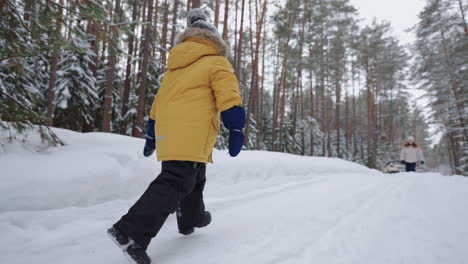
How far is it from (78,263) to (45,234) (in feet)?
2.14

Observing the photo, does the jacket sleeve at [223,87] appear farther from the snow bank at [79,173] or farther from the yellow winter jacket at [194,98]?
the snow bank at [79,173]

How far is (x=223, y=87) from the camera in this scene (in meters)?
1.68

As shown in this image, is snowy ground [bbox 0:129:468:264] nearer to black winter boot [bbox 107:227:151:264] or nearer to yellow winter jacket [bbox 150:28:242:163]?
black winter boot [bbox 107:227:151:264]

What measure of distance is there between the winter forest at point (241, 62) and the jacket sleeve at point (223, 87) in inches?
84.2

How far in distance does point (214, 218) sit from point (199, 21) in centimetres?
190

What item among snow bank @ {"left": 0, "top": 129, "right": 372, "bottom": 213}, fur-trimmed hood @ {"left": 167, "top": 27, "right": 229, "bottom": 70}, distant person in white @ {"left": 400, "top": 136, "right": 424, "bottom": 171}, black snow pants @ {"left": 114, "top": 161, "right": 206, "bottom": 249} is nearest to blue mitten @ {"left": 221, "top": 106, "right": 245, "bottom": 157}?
black snow pants @ {"left": 114, "top": 161, "right": 206, "bottom": 249}

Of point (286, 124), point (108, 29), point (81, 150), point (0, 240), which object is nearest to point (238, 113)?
point (0, 240)

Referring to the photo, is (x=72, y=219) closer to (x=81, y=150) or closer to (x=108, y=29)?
(x=81, y=150)

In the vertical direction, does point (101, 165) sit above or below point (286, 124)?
below

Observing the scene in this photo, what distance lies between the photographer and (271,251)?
65.4 inches

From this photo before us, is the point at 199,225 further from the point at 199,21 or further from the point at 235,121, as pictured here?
the point at 199,21

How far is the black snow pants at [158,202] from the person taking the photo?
141 centimetres

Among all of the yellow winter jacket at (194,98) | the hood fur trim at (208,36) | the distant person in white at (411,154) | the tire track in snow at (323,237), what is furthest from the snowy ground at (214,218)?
the distant person in white at (411,154)

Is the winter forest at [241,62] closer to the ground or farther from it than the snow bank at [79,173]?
farther from it
